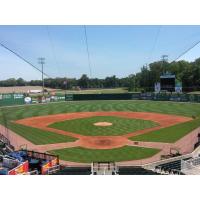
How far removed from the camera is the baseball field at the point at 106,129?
56.6 feet

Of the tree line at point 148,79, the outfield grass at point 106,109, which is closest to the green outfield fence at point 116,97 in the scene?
the outfield grass at point 106,109

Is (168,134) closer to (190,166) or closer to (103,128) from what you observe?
(103,128)

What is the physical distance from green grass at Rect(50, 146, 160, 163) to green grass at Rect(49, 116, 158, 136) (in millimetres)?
4422

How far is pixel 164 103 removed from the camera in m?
41.2

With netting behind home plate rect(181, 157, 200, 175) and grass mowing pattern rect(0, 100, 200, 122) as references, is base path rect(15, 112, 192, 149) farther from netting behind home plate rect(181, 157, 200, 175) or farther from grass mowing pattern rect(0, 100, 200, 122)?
netting behind home plate rect(181, 157, 200, 175)

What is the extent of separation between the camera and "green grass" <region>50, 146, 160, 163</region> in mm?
15759

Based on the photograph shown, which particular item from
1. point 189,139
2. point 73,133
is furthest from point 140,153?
point 73,133

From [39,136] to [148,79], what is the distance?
38128 millimetres

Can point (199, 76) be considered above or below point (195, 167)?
above

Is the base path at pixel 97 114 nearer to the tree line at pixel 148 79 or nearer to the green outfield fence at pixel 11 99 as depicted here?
the green outfield fence at pixel 11 99

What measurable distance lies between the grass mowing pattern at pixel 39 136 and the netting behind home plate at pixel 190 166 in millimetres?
10066

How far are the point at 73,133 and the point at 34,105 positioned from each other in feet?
68.0

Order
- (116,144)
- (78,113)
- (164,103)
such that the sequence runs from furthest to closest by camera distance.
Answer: (164,103) → (78,113) → (116,144)

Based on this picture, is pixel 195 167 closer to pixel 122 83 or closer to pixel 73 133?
pixel 73 133
